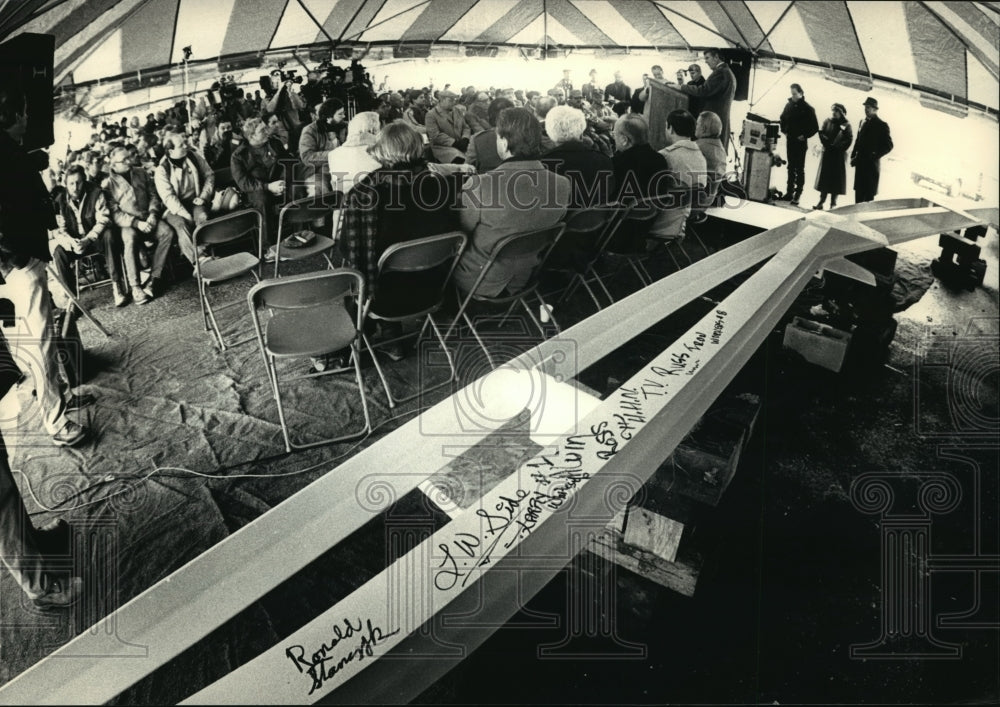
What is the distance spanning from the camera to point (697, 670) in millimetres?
1404

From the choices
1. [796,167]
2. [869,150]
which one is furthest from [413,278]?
[869,150]

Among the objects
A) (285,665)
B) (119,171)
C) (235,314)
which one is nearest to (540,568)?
(285,665)

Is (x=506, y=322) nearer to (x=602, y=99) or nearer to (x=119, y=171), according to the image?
(x=602, y=99)

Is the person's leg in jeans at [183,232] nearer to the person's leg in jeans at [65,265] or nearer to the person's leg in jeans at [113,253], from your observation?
the person's leg in jeans at [113,253]

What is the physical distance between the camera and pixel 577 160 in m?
2.99

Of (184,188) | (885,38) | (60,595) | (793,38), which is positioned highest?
(793,38)

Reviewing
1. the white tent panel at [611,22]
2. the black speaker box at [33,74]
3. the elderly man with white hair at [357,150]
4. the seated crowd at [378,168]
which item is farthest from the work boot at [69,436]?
the white tent panel at [611,22]

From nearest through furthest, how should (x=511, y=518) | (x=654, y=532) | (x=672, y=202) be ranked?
(x=511, y=518), (x=654, y=532), (x=672, y=202)

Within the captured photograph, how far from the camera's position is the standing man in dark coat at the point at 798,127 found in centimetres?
260

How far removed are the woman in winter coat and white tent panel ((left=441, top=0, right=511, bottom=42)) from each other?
1478 mm

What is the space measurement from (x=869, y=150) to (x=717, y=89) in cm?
74

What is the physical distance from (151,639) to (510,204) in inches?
77.8

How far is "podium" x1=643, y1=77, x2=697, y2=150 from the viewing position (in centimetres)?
300

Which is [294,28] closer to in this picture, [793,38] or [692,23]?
[692,23]
